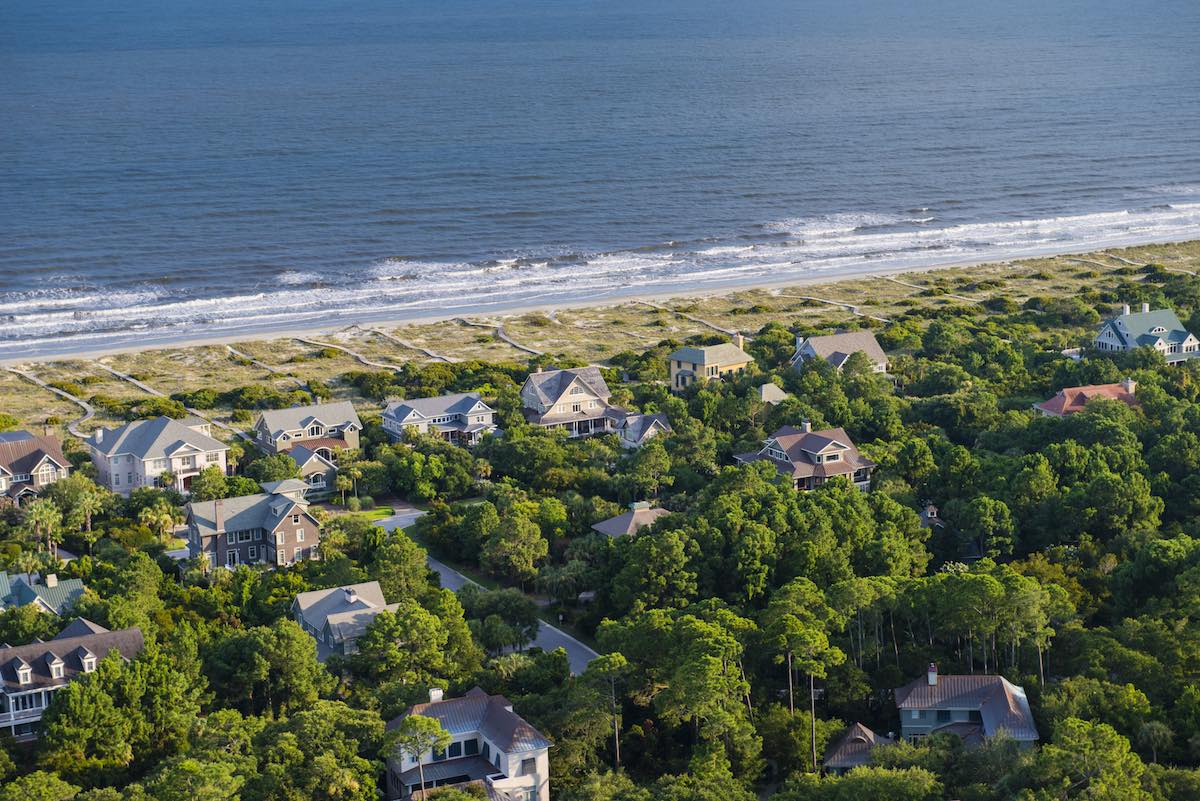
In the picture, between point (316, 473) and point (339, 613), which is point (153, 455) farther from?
Result: point (339, 613)

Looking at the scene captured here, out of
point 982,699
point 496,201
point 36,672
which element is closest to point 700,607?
point 982,699

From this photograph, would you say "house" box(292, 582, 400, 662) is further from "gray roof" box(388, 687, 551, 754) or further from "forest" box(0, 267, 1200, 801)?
"gray roof" box(388, 687, 551, 754)

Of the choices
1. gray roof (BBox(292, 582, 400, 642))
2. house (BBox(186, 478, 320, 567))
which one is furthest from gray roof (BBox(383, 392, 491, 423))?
gray roof (BBox(292, 582, 400, 642))

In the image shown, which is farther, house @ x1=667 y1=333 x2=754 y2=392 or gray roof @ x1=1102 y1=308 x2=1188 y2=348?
gray roof @ x1=1102 y1=308 x2=1188 y2=348

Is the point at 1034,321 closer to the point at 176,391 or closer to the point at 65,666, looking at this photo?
the point at 176,391

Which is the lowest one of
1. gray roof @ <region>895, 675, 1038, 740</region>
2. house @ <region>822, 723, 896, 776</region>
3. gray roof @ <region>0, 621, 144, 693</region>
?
house @ <region>822, 723, 896, 776</region>

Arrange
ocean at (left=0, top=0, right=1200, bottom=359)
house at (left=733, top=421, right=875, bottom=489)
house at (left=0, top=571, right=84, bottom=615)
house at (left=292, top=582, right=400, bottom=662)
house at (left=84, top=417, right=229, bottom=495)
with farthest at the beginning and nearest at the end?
ocean at (left=0, top=0, right=1200, bottom=359)
house at (left=84, top=417, right=229, bottom=495)
house at (left=733, top=421, right=875, bottom=489)
house at (left=0, top=571, right=84, bottom=615)
house at (left=292, top=582, right=400, bottom=662)
